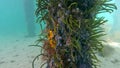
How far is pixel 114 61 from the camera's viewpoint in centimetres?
797

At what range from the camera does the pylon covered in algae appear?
2916 millimetres

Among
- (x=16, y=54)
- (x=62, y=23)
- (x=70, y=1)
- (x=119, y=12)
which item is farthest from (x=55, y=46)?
(x=119, y=12)

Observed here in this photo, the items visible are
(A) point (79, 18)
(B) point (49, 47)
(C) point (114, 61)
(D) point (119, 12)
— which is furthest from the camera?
(D) point (119, 12)

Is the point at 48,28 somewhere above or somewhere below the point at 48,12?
below

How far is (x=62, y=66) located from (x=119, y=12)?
41.4 ft

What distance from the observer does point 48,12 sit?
309 centimetres

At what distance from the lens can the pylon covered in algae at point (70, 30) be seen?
2.92 metres

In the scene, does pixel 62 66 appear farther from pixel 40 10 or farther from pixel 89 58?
pixel 40 10

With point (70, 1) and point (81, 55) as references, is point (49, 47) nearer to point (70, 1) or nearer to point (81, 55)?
point (81, 55)

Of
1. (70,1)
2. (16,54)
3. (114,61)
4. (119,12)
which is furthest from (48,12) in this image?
(119,12)

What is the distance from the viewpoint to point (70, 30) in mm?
2912

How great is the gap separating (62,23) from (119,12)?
1270cm

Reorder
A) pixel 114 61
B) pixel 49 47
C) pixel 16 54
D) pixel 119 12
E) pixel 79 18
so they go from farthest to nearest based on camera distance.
→ pixel 119 12 → pixel 16 54 → pixel 114 61 → pixel 49 47 → pixel 79 18

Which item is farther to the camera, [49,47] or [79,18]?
[49,47]
